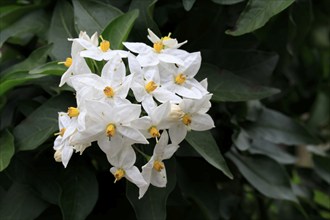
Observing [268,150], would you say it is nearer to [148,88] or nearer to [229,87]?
[229,87]

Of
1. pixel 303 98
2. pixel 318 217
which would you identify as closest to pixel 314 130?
pixel 303 98

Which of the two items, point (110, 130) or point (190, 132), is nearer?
point (110, 130)

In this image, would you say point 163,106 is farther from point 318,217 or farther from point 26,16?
point 318,217

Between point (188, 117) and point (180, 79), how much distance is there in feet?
0.18

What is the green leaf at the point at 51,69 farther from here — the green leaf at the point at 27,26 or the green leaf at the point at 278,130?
the green leaf at the point at 278,130

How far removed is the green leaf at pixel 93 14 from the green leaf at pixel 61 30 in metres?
0.05

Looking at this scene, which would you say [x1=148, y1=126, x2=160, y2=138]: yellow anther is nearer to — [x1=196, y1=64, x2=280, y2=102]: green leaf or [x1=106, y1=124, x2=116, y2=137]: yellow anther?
[x1=106, y1=124, x2=116, y2=137]: yellow anther

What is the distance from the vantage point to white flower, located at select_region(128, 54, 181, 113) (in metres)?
0.67

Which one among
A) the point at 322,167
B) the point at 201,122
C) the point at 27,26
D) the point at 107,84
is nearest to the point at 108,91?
the point at 107,84

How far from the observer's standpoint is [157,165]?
686mm

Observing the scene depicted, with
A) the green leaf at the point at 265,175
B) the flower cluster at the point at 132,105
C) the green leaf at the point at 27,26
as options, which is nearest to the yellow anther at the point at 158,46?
the flower cluster at the point at 132,105

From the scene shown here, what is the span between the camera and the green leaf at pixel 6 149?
78cm

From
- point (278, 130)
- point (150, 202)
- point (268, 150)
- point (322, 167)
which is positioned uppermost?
point (150, 202)

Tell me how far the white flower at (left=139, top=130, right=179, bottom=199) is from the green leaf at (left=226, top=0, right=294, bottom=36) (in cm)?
21
